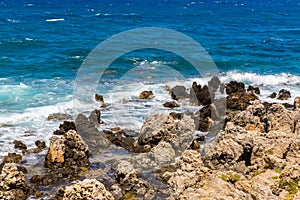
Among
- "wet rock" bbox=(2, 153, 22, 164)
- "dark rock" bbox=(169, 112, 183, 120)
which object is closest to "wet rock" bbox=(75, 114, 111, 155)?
"wet rock" bbox=(2, 153, 22, 164)

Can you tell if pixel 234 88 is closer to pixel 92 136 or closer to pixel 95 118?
pixel 95 118

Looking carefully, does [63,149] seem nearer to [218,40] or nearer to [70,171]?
[70,171]

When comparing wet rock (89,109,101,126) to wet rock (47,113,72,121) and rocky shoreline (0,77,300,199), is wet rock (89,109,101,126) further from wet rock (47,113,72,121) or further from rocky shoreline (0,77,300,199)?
wet rock (47,113,72,121)

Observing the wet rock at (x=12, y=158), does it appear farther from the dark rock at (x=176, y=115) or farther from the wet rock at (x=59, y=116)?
the dark rock at (x=176, y=115)

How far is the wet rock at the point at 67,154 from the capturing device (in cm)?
2598

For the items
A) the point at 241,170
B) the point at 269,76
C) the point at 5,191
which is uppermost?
the point at 269,76

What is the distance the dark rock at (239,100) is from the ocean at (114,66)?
141 inches

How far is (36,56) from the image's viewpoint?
62.7 metres

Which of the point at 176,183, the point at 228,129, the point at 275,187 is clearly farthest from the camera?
the point at 228,129

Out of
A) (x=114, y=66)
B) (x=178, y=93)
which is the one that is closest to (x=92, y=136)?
(x=178, y=93)

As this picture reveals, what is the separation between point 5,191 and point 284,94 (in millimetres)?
29908

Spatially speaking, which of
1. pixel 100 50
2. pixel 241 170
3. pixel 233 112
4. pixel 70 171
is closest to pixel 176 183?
pixel 241 170

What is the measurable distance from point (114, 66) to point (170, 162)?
112 feet

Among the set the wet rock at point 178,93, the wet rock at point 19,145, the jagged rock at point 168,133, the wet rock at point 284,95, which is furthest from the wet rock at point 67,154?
the wet rock at point 284,95
